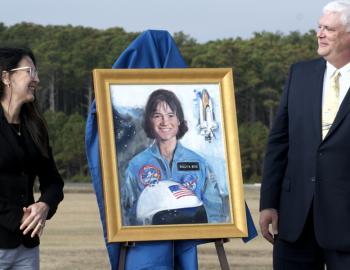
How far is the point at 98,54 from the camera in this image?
46.8m

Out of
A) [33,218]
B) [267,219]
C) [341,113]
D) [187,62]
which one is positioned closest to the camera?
[33,218]

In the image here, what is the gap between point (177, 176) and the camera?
446 centimetres

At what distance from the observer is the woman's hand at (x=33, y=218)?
11.8 feet

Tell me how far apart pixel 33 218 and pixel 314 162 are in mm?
1424

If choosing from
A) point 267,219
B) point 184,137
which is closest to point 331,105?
point 267,219

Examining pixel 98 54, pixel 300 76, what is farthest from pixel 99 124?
pixel 98 54

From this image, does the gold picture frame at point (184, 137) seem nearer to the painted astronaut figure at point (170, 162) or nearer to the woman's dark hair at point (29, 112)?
the painted astronaut figure at point (170, 162)

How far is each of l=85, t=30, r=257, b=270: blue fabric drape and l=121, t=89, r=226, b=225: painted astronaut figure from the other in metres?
0.19

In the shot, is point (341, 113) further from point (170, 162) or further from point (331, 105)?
point (170, 162)

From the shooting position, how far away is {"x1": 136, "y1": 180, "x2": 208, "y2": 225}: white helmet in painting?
4.37 m

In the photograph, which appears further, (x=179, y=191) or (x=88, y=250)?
(x=88, y=250)

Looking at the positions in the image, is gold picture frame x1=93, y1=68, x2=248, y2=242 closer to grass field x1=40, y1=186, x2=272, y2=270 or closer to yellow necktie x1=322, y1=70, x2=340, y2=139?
yellow necktie x1=322, y1=70, x2=340, y2=139

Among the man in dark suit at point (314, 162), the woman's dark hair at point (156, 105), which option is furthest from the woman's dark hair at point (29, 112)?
the man in dark suit at point (314, 162)

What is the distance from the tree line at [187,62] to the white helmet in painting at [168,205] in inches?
1244
